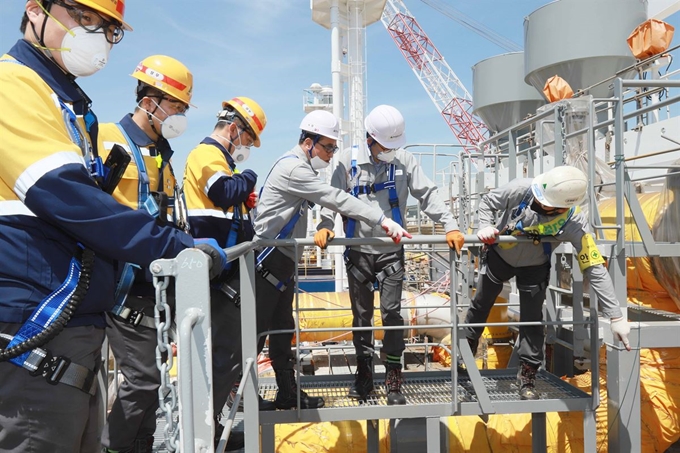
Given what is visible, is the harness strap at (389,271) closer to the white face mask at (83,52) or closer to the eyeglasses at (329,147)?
the eyeglasses at (329,147)

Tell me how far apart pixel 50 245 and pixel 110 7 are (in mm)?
930

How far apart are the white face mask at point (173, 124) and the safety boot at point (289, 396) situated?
70.7 inches

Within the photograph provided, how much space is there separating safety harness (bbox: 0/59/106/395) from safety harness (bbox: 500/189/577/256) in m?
2.73

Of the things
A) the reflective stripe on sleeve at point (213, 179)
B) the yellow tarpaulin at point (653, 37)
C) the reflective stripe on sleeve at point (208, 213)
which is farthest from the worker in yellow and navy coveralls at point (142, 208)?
the yellow tarpaulin at point (653, 37)

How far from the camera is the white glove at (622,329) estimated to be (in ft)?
10.9

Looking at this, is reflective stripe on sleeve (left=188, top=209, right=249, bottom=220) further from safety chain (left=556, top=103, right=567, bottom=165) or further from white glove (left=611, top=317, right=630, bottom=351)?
safety chain (left=556, top=103, right=567, bottom=165)

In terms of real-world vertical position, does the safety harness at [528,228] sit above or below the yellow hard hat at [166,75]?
below

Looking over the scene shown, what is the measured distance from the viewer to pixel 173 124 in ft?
8.91

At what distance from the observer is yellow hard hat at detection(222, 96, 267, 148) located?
3.67 metres

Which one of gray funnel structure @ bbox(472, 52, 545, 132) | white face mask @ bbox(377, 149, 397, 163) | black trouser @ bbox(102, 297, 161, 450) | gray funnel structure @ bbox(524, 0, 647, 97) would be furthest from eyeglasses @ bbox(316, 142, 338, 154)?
gray funnel structure @ bbox(472, 52, 545, 132)

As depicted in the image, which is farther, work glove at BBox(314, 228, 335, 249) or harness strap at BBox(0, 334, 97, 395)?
work glove at BBox(314, 228, 335, 249)

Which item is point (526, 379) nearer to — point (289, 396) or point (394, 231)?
point (394, 231)

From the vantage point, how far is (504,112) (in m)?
13.6

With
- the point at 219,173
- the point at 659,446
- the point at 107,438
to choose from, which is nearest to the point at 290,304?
the point at 219,173
